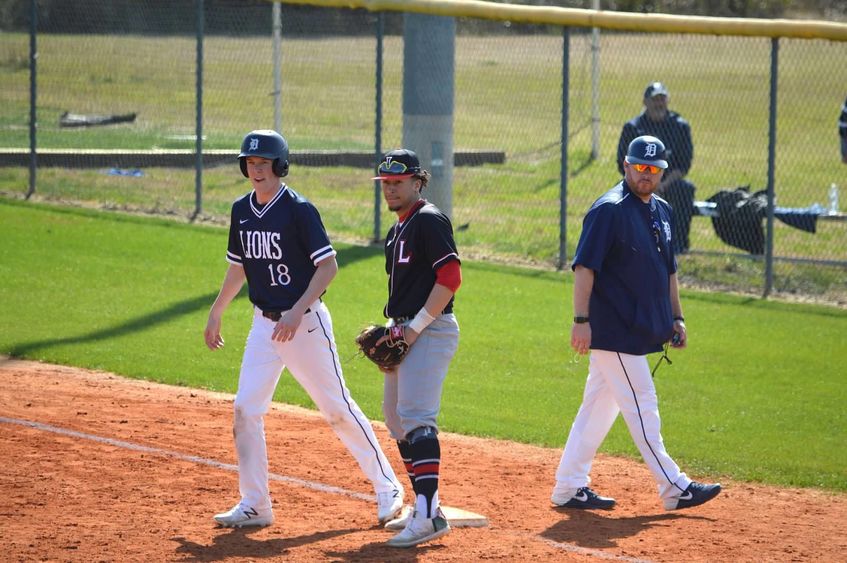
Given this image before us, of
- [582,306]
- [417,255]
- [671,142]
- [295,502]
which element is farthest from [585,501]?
[671,142]

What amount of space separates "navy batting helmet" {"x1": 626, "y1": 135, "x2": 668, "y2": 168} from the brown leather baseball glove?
5.36ft

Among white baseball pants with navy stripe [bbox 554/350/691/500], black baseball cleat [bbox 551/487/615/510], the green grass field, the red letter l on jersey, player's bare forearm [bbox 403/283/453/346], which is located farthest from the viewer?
the green grass field

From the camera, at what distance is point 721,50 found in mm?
27203

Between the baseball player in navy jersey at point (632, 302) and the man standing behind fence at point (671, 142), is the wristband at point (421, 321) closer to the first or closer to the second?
the baseball player in navy jersey at point (632, 302)

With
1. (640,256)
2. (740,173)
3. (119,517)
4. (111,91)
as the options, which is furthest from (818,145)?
(119,517)

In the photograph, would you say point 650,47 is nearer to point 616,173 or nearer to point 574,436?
point 616,173

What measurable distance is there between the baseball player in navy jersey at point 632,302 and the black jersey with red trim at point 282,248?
1.40 m

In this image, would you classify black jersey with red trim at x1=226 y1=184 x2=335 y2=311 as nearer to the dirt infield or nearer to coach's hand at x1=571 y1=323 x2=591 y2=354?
the dirt infield

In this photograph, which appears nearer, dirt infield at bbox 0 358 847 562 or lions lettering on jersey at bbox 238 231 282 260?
dirt infield at bbox 0 358 847 562

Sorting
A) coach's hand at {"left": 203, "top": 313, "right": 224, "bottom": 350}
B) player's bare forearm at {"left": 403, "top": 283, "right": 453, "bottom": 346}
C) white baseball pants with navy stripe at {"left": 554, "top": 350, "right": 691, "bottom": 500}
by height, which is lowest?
white baseball pants with navy stripe at {"left": 554, "top": 350, "right": 691, "bottom": 500}

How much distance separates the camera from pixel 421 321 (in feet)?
18.9

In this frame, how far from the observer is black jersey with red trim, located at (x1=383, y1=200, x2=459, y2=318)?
577 centimetres

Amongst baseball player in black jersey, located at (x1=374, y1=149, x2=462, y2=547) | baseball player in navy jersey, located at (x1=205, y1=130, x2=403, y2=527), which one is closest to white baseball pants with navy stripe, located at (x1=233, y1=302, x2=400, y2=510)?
baseball player in navy jersey, located at (x1=205, y1=130, x2=403, y2=527)

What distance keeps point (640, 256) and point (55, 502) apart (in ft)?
11.0
